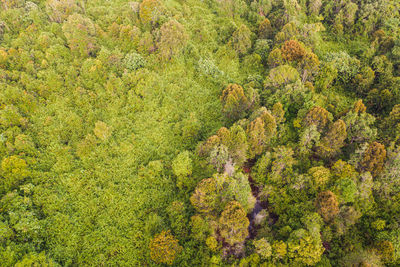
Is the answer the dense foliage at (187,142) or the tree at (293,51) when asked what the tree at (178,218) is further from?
the tree at (293,51)

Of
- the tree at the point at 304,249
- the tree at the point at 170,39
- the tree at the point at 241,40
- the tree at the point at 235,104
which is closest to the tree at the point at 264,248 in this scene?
the tree at the point at 304,249

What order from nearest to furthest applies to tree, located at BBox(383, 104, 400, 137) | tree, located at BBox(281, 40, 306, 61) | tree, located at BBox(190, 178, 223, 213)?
tree, located at BBox(190, 178, 223, 213), tree, located at BBox(383, 104, 400, 137), tree, located at BBox(281, 40, 306, 61)

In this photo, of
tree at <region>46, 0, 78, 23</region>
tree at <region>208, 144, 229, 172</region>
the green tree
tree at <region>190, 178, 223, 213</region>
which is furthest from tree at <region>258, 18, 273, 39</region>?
tree at <region>190, 178, 223, 213</region>

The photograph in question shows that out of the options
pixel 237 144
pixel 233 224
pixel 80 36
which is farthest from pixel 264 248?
pixel 80 36

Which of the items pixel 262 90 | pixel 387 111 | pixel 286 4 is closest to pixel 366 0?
pixel 286 4

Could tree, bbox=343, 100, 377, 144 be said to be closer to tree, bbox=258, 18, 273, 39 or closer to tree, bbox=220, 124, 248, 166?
tree, bbox=220, 124, 248, 166

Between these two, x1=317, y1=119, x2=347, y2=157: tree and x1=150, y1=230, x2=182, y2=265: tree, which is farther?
x1=317, y1=119, x2=347, y2=157: tree

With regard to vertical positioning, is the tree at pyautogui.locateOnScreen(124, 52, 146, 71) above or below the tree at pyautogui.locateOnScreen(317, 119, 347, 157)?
above
